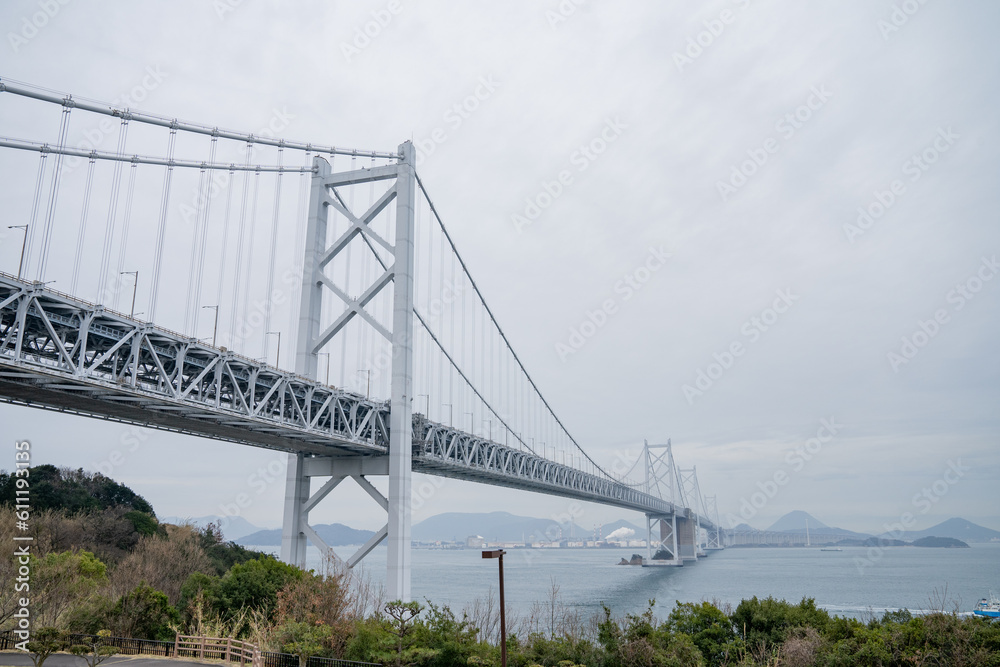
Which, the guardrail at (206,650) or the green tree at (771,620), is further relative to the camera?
the green tree at (771,620)

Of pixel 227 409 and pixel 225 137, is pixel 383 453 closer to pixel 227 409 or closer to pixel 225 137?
pixel 227 409

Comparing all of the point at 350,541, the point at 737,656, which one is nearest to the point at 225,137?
the point at 737,656

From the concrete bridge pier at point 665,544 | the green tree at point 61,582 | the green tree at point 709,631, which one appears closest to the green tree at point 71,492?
the green tree at point 61,582

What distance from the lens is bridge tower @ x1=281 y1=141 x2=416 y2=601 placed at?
24406 millimetres

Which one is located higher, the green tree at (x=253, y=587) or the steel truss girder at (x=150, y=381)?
the steel truss girder at (x=150, y=381)

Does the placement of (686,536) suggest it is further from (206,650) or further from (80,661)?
(80,661)

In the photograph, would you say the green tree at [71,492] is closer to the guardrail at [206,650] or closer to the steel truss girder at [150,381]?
the steel truss girder at [150,381]

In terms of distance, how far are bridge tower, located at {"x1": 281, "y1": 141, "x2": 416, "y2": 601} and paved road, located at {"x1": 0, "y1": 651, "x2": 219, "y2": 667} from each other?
931 centimetres

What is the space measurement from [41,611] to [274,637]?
6.19 meters

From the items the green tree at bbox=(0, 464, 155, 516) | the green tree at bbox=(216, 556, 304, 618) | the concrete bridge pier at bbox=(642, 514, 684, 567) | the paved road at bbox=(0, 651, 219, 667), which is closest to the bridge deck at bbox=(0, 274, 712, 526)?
the green tree at bbox=(216, 556, 304, 618)

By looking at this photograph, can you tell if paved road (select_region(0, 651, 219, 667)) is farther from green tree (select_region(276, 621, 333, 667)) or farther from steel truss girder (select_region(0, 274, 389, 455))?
steel truss girder (select_region(0, 274, 389, 455))

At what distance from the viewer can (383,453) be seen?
25.4 meters

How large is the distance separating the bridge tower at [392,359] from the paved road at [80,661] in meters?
9.31

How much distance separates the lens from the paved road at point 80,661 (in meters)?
13.1
